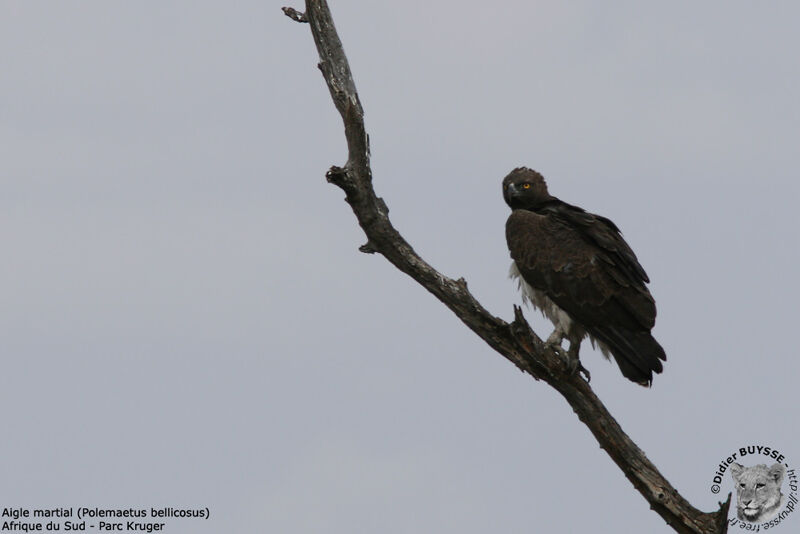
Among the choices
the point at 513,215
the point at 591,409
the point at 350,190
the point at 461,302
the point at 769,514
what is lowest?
the point at 769,514

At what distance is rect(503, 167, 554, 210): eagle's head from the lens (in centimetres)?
1289

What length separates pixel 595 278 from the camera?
1115 centimetres

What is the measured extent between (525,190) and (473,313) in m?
3.79

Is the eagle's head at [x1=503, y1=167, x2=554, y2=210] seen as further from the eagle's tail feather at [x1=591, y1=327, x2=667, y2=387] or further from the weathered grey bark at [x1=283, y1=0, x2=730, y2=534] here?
the weathered grey bark at [x1=283, y1=0, x2=730, y2=534]

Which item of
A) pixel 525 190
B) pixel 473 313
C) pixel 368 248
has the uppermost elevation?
pixel 525 190

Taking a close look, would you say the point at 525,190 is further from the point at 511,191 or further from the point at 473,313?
the point at 473,313

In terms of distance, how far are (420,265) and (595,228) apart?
2732 millimetres

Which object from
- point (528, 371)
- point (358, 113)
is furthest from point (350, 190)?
point (528, 371)

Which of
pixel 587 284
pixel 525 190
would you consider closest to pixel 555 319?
pixel 587 284

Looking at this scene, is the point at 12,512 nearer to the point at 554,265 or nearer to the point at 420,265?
the point at 420,265

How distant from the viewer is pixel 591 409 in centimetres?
984

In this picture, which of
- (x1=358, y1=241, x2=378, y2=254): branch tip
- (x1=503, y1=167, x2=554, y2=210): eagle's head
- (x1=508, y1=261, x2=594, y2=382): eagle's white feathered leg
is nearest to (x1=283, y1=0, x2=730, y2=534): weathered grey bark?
(x1=358, y1=241, x2=378, y2=254): branch tip

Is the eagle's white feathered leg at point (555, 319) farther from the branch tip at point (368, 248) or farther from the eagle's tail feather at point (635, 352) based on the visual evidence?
the branch tip at point (368, 248)

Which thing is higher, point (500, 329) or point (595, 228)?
point (595, 228)
